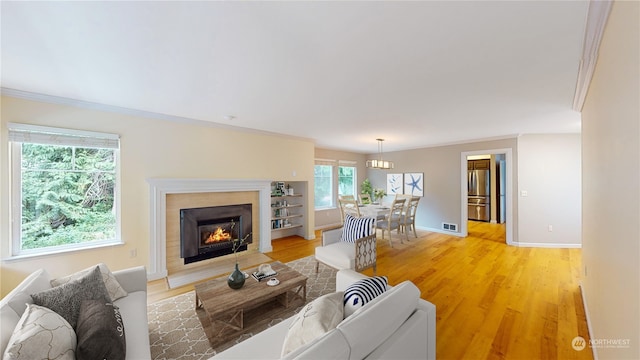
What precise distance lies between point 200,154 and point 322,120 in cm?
207

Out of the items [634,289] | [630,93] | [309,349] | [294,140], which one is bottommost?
[309,349]

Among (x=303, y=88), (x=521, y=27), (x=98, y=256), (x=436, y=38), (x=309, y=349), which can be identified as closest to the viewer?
(x=309, y=349)

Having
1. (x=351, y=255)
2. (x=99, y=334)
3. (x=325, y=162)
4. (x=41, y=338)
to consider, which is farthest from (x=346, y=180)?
(x=41, y=338)

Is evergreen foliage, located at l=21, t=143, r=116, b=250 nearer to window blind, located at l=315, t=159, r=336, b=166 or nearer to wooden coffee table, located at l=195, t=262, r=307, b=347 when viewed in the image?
wooden coffee table, located at l=195, t=262, r=307, b=347

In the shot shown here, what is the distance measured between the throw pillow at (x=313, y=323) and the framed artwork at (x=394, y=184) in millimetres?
5945

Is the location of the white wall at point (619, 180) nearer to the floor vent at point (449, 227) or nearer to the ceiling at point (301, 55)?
the ceiling at point (301, 55)

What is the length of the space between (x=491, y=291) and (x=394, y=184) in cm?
429

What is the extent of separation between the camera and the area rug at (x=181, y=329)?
1889mm

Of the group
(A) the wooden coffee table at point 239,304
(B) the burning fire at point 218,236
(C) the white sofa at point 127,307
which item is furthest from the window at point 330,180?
(C) the white sofa at point 127,307

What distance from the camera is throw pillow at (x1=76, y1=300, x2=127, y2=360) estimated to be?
1.16m

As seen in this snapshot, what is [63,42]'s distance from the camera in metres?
1.60

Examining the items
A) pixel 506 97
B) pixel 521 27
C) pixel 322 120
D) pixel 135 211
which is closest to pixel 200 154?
pixel 135 211

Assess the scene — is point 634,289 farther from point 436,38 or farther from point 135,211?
point 135,211

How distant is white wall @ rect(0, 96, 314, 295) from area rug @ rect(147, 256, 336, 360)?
1.12 meters
